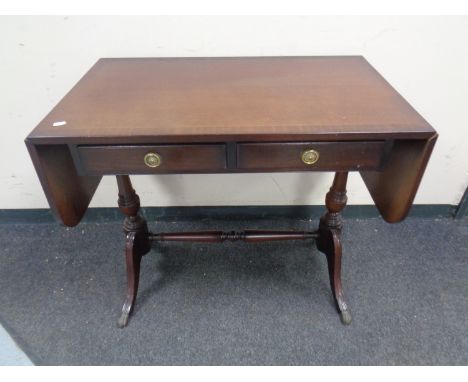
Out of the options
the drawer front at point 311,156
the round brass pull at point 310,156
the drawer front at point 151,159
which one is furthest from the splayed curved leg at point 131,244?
the round brass pull at point 310,156

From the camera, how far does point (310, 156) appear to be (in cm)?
85

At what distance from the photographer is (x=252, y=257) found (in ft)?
5.11

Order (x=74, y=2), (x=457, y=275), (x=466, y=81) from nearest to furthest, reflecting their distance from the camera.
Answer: (x=74, y=2) → (x=466, y=81) → (x=457, y=275)

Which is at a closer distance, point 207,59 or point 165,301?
point 207,59

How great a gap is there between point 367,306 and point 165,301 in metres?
0.80

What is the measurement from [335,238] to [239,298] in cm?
45

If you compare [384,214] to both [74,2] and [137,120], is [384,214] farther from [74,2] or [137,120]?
[74,2]

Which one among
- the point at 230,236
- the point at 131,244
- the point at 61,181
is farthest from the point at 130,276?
the point at 61,181

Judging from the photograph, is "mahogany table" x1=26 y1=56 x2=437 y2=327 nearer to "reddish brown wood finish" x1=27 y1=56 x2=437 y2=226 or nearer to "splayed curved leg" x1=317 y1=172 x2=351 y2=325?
"reddish brown wood finish" x1=27 y1=56 x2=437 y2=226

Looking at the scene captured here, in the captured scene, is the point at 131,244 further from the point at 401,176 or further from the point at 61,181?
the point at 401,176

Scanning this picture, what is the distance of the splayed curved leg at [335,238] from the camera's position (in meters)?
1.26

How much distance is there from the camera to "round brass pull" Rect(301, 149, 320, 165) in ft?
2.77

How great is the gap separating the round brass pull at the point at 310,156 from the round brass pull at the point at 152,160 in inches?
14.0

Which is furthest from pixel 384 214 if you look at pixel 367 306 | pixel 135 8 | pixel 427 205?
pixel 135 8
